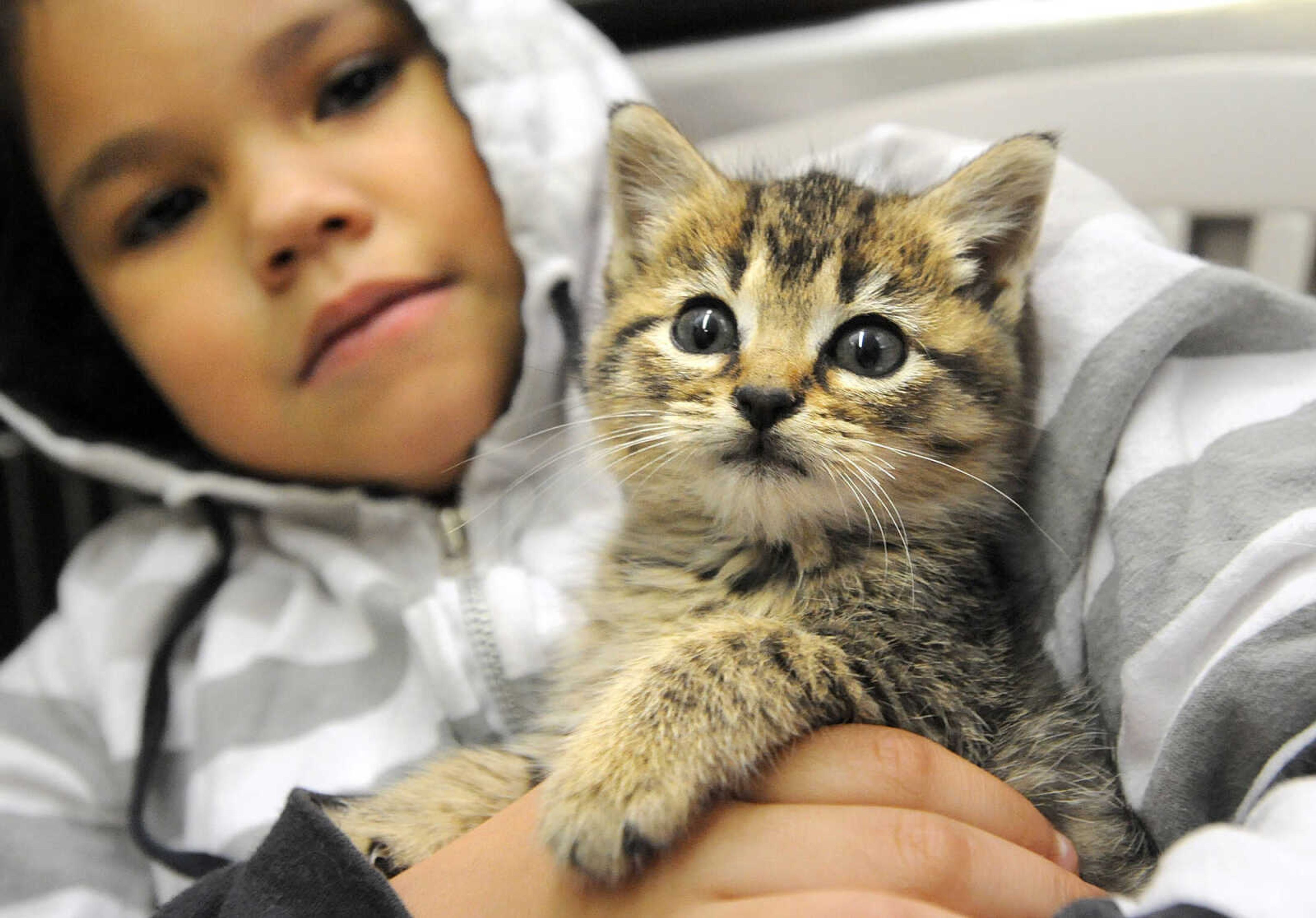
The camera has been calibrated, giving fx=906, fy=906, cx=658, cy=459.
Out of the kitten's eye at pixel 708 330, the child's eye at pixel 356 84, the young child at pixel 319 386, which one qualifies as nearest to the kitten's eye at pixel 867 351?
the kitten's eye at pixel 708 330

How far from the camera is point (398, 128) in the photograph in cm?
121

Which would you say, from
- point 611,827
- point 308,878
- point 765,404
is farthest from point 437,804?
point 765,404

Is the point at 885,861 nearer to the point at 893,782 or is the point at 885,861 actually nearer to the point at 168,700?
the point at 893,782

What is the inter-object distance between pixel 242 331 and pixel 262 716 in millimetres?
539

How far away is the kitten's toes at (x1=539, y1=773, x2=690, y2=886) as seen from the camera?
2.36 feet

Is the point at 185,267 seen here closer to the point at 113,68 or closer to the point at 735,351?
the point at 113,68

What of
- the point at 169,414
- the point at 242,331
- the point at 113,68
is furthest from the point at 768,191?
the point at 169,414

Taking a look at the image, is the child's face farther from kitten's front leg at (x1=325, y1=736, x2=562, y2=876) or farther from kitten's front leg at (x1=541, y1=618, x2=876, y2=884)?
kitten's front leg at (x1=541, y1=618, x2=876, y2=884)

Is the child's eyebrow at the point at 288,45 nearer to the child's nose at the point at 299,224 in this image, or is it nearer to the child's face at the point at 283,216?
the child's face at the point at 283,216

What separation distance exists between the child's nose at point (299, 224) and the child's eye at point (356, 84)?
126mm

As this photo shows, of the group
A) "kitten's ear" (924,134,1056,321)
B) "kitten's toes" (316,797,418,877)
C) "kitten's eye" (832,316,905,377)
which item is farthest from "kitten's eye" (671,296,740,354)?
"kitten's toes" (316,797,418,877)

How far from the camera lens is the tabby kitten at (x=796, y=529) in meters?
0.78

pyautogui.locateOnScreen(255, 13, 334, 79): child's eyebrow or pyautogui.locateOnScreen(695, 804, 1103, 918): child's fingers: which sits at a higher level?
pyautogui.locateOnScreen(255, 13, 334, 79): child's eyebrow

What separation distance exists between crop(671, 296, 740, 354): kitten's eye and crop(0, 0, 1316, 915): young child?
0.20 metres
